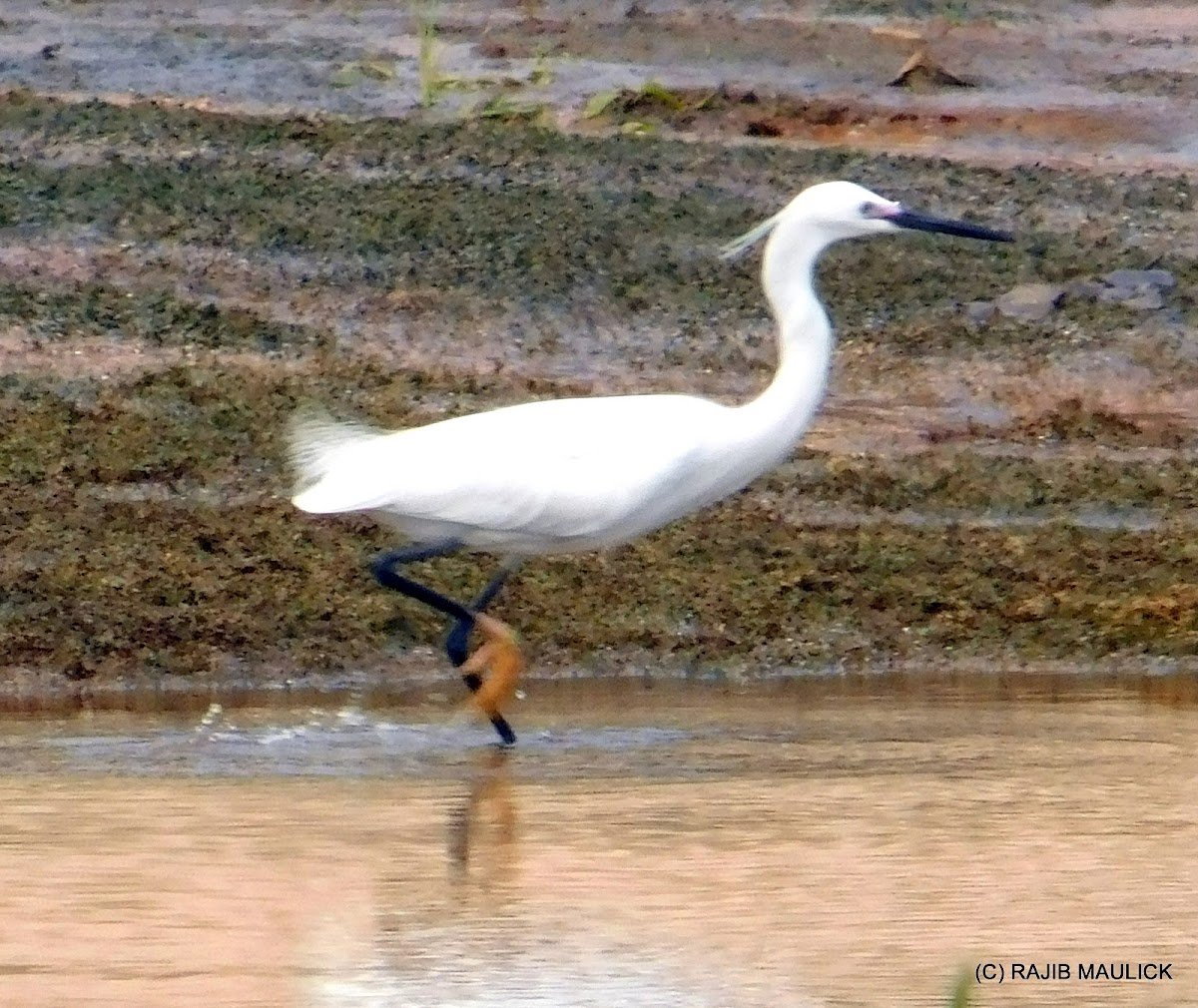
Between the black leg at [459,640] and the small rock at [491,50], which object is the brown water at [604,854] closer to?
the black leg at [459,640]

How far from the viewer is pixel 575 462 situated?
305 inches


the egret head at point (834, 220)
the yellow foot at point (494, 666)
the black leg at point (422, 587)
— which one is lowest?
the yellow foot at point (494, 666)

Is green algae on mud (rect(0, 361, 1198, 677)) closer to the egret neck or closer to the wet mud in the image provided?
the wet mud

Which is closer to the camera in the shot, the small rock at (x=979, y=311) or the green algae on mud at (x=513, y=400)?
the green algae on mud at (x=513, y=400)

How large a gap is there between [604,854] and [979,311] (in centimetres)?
686

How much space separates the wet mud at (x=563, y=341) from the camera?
885cm

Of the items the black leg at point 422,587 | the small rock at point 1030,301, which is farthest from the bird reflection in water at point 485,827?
the small rock at point 1030,301

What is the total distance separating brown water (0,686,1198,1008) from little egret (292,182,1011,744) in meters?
0.47

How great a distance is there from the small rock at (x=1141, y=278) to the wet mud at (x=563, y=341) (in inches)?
5.2

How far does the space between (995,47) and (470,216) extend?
8.93 m

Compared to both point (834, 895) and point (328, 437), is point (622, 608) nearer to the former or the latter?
point (328, 437)

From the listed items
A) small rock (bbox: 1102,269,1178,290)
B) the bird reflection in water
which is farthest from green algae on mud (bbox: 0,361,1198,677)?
small rock (bbox: 1102,269,1178,290)

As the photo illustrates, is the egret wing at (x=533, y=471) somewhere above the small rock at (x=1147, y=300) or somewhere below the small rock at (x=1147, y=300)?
below

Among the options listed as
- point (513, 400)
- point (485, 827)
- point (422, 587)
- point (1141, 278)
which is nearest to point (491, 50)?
point (1141, 278)
